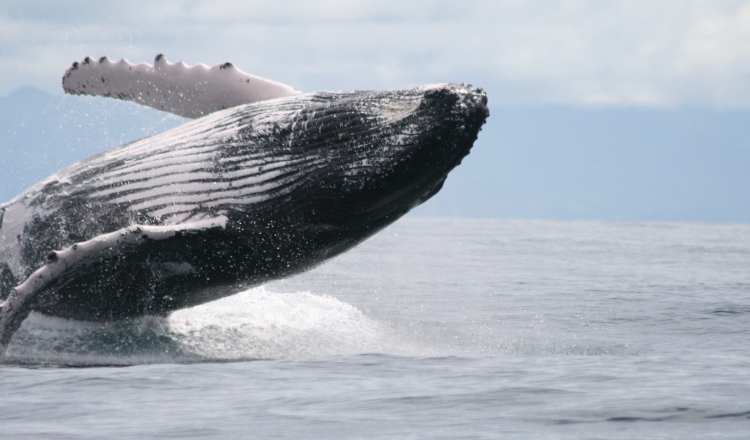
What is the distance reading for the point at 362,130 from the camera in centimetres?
725

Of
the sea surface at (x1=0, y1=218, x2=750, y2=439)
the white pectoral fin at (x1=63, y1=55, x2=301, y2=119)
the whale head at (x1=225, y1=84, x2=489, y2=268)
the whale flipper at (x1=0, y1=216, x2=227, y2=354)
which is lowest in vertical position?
the sea surface at (x1=0, y1=218, x2=750, y2=439)

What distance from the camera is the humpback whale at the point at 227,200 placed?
6.93m

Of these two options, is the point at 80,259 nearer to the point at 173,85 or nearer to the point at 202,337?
the point at 202,337

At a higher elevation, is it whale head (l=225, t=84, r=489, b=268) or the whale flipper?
whale head (l=225, t=84, r=489, b=268)

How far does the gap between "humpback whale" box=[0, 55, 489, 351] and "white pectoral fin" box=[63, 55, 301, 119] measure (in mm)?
237

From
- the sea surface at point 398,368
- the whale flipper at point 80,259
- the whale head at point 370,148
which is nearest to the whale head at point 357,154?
the whale head at point 370,148

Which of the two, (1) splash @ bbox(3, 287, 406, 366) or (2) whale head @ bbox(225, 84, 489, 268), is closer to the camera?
(2) whale head @ bbox(225, 84, 489, 268)

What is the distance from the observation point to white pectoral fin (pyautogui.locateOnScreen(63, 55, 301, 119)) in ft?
27.9

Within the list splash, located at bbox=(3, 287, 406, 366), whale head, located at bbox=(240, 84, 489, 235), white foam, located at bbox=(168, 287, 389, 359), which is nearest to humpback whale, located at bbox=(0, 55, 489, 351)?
whale head, located at bbox=(240, 84, 489, 235)

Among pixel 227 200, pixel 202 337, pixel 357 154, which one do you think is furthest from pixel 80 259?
pixel 357 154

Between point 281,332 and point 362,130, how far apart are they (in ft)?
6.93

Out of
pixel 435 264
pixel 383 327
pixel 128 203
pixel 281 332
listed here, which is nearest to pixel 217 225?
pixel 128 203

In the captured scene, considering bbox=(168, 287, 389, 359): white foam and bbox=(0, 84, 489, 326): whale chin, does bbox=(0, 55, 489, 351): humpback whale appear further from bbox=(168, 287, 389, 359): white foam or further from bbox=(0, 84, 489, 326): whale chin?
bbox=(168, 287, 389, 359): white foam

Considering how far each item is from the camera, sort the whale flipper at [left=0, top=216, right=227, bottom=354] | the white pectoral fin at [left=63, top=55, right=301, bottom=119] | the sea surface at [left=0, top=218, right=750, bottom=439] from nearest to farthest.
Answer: the sea surface at [left=0, top=218, right=750, bottom=439] < the whale flipper at [left=0, top=216, right=227, bottom=354] < the white pectoral fin at [left=63, top=55, right=301, bottom=119]
